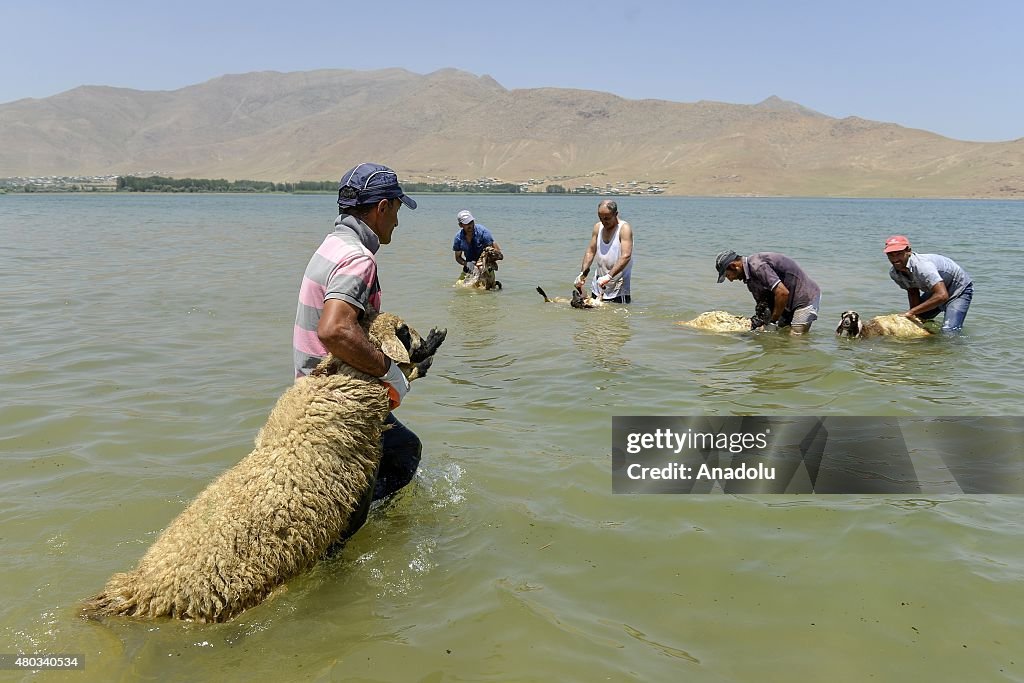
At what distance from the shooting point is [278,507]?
140 inches

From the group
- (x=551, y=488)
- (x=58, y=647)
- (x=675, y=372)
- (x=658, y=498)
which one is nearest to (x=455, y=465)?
(x=551, y=488)

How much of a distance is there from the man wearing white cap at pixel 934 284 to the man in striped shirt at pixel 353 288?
842cm

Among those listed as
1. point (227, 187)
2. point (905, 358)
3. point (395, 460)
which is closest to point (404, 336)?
point (395, 460)

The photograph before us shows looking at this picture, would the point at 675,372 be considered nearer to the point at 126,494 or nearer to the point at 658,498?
the point at 658,498

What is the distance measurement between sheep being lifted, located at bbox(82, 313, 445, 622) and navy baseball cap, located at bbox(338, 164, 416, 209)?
2.22 ft

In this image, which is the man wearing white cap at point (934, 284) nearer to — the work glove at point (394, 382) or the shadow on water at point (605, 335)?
the shadow on water at point (605, 335)

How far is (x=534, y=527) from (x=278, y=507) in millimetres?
1805

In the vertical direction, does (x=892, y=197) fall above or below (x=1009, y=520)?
above

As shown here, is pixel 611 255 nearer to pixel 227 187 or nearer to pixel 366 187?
pixel 366 187

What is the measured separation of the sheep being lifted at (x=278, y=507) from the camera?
3.41 meters

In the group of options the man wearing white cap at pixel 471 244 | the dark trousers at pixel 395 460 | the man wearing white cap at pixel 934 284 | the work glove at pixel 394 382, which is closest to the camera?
the work glove at pixel 394 382

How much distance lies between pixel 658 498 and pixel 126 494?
12.5 ft

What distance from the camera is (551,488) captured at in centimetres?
530
